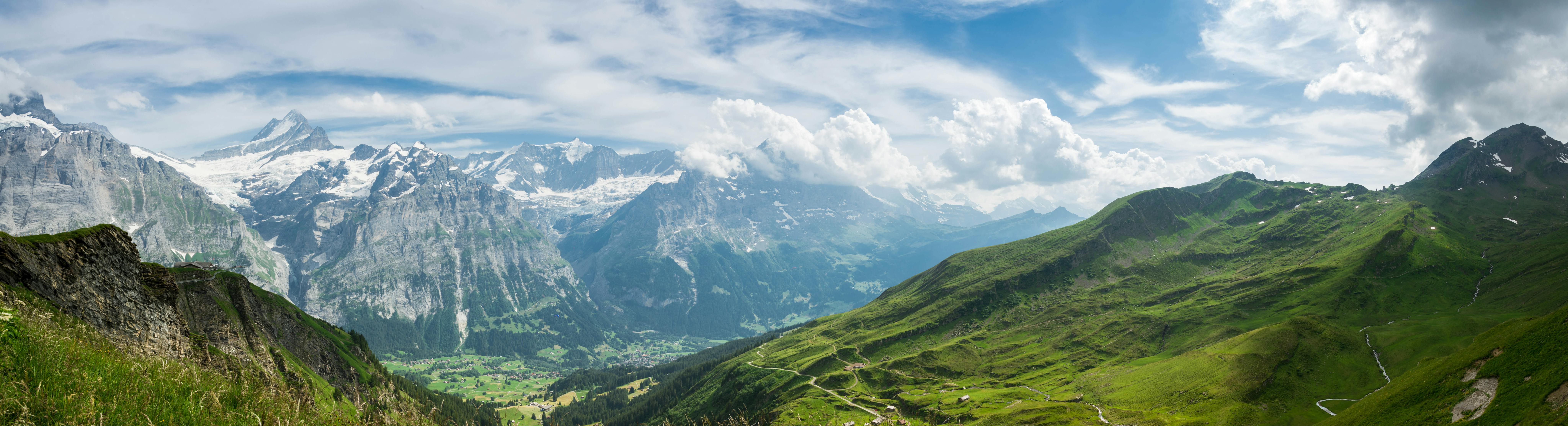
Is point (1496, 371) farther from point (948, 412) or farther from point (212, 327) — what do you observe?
point (212, 327)

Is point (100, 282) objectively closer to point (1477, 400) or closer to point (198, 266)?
point (198, 266)

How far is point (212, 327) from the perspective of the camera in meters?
68.0

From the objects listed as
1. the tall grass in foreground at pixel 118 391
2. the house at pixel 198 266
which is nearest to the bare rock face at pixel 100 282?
the tall grass in foreground at pixel 118 391

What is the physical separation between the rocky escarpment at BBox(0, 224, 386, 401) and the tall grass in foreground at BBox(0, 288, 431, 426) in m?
0.87

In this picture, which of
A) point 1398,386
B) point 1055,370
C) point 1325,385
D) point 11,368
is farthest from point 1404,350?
point 11,368

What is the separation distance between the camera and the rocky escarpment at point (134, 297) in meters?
21.6

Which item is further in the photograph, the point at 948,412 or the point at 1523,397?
the point at 948,412

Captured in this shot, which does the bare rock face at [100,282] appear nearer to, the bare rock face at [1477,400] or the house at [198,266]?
the house at [198,266]

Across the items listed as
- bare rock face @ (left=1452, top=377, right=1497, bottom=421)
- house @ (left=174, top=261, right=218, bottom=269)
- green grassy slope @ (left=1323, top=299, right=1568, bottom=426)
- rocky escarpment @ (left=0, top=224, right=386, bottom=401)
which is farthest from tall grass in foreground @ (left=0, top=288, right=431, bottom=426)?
bare rock face @ (left=1452, top=377, right=1497, bottom=421)

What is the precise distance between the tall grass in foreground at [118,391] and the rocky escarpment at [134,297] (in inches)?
34.4

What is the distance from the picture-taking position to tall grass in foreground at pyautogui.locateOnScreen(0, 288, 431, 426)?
7.41 metres

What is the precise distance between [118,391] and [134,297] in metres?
40.8

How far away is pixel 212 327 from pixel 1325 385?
199975mm

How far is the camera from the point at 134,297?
3634cm
